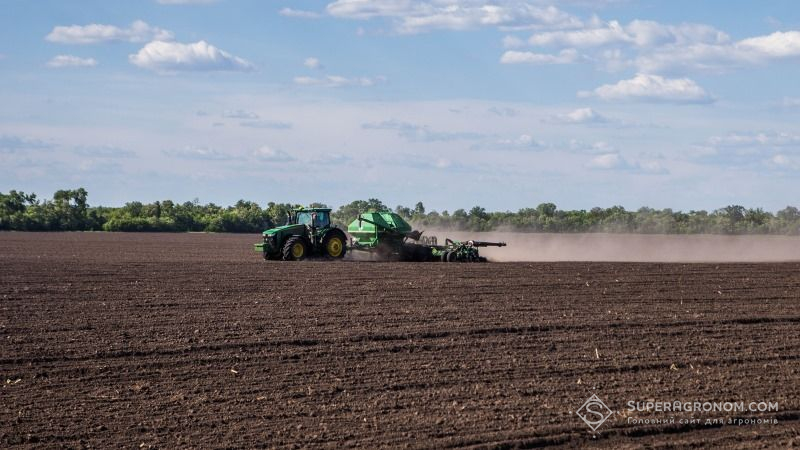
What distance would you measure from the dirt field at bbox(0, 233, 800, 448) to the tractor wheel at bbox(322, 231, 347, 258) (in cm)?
671

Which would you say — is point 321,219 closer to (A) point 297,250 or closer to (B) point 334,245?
(B) point 334,245

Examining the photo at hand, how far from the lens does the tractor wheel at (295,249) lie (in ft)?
106

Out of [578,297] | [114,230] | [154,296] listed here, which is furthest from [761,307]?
[114,230]

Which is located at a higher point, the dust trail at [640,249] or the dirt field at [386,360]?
the dust trail at [640,249]

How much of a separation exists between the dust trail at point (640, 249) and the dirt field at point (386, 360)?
532 inches

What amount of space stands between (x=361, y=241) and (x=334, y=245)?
1503mm

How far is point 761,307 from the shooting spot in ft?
69.6

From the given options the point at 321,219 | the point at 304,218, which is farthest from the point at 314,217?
the point at 304,218

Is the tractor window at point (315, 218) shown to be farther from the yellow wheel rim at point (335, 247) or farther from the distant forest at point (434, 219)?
the distant forest at point (434, 219)

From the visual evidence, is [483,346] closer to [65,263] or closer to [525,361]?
[525,361]

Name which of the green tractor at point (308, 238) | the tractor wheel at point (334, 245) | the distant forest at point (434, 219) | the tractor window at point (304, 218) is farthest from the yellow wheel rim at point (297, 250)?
the distant forest at point (434, 219)

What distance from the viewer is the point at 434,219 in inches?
2409

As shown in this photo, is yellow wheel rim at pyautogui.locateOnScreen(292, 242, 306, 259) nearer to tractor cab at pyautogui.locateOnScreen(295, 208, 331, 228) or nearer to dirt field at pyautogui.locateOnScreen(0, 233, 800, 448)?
tractor cab at pyautogui.locateOnScreen(295, 208, 331, 228)

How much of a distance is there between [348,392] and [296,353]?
103 inches
